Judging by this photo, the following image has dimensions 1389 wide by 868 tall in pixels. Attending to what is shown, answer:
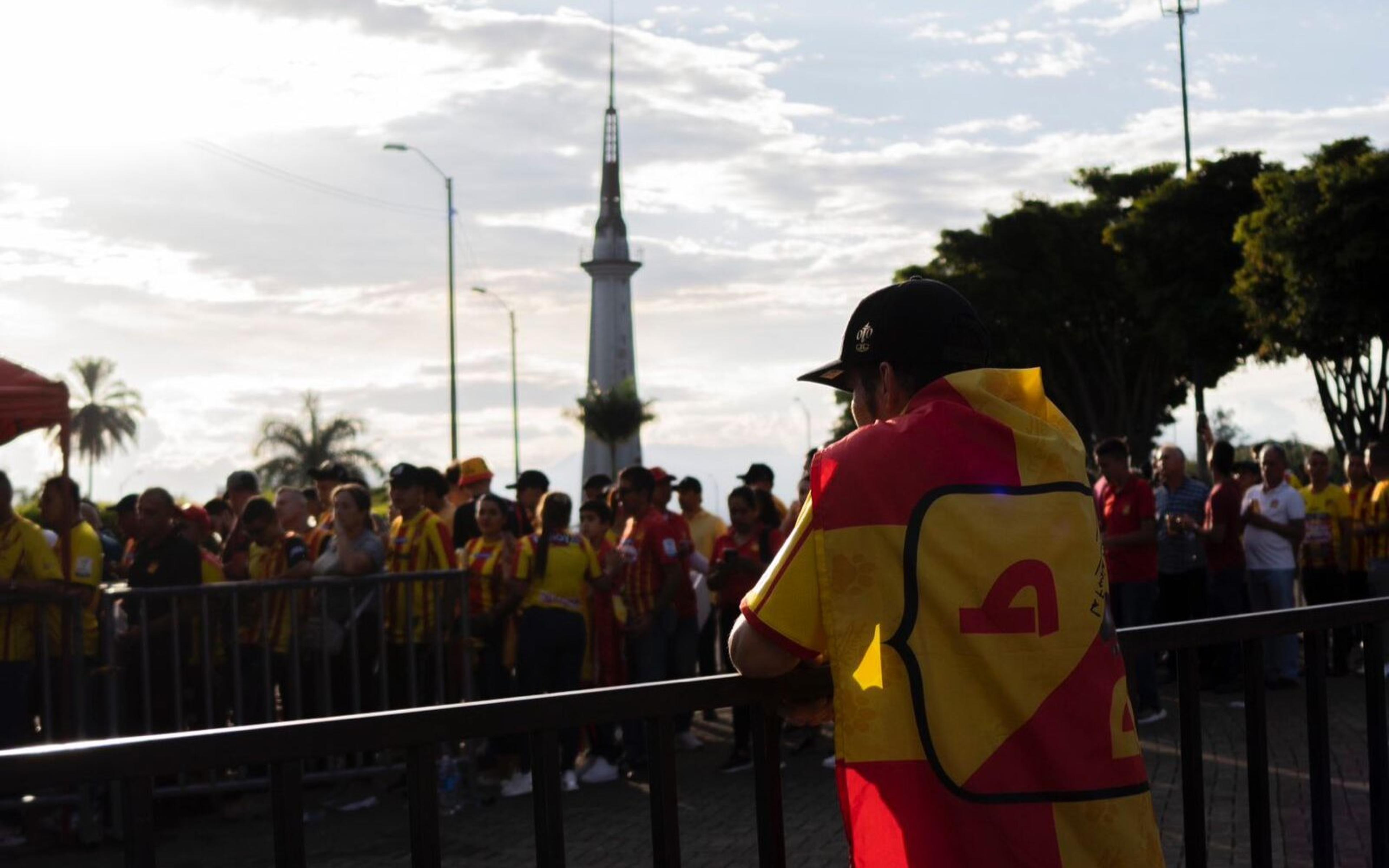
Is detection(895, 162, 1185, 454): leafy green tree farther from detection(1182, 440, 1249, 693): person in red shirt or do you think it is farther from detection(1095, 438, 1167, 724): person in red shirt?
detection(1095, 438, 1167, 724): person in red shirt

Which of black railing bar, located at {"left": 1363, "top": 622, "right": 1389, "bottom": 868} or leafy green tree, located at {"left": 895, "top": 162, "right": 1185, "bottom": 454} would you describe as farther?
leafy green tree, located at {"left": 895, "top": 162, "right": 1185, "bottom": 454}

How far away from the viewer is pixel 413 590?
9.09 meters

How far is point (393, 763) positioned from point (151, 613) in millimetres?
1598

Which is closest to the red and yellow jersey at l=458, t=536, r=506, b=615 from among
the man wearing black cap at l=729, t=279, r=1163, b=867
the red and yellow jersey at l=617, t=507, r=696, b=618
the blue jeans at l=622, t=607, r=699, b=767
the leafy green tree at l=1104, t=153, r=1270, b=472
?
the red and yellow jersey at l=617, t=507, r=696, b=618

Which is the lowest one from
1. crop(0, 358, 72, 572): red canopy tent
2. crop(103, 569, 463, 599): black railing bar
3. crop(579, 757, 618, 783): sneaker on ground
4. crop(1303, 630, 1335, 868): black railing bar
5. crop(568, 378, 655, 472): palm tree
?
crop(579, 757, 618, 783): sneaker on ground

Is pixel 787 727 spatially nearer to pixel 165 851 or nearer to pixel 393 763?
pixel 393 763

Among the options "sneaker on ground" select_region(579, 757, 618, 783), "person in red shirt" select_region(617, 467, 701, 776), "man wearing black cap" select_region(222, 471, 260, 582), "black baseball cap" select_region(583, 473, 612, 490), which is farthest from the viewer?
"black baseball cap" select_region(583, 473, 612, 490)

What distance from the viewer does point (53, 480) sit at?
920 cm

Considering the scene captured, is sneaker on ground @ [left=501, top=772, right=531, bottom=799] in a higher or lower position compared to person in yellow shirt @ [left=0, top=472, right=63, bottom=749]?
lower

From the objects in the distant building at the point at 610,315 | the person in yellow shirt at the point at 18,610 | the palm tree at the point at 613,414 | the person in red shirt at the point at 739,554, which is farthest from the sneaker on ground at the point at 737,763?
the distant building at the point at 610,315

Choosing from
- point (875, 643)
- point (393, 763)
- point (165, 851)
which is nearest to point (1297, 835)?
point (393, 763)

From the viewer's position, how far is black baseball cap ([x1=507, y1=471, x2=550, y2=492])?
11.3 metres

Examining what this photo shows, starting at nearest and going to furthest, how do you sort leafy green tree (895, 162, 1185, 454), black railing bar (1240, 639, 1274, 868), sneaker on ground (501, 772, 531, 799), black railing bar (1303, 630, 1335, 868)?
black railing bar (1240, 639, 1274, 868)
black railing bar (1303, 630, 1335, 868)
sneaker on ground (501, 772, 531, 799)
leafy green tree (895, 162, 1185, 454)

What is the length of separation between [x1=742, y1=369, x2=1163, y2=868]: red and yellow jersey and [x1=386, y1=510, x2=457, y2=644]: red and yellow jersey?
6889 mm
